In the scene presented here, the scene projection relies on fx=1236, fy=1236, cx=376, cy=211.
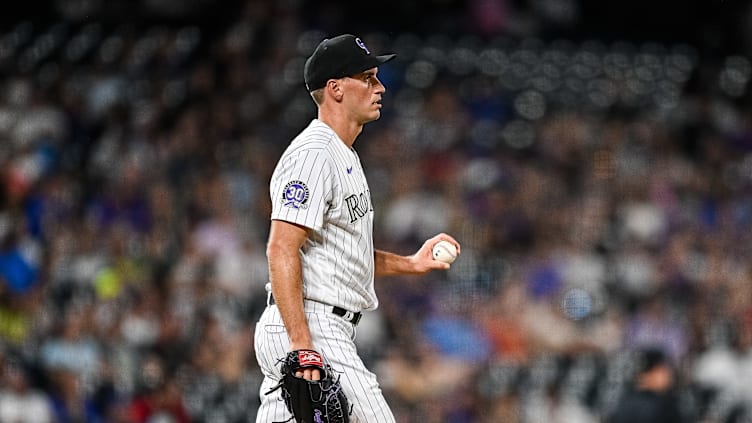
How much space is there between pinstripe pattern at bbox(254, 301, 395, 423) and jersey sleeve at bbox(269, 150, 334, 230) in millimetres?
284

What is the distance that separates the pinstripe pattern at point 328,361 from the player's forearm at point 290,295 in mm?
113

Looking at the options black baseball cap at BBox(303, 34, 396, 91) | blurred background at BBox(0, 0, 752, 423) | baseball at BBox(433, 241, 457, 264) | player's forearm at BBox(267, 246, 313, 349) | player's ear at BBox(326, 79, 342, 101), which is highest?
blurred background at BBox(0, 0, 752, 423)

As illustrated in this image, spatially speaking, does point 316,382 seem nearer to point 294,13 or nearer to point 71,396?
point 71,396

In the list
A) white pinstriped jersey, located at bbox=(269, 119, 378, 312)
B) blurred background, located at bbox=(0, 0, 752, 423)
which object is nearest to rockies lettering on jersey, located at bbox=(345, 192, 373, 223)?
white pinstriped jersey, located at bbox=(269, 119, 378, 312)

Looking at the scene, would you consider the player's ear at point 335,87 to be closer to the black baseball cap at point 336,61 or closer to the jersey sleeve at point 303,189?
the black baseball cap at point 336,61

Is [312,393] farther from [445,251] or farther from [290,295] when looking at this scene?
[445,251]

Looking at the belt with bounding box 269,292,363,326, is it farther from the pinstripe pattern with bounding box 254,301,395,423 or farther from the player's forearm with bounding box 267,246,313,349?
the player's forearm with bounding box 267,246,313,349

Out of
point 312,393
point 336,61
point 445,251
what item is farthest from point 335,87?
point 312,393

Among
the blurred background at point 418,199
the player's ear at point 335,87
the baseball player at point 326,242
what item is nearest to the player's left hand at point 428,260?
the baseball player at point 326,242

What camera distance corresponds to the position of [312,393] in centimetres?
342

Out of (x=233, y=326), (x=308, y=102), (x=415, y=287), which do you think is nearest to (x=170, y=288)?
(x=233, y=326)

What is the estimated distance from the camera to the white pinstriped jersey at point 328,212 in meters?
3.57

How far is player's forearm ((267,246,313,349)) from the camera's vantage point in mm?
3484

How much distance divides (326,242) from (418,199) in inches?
216
